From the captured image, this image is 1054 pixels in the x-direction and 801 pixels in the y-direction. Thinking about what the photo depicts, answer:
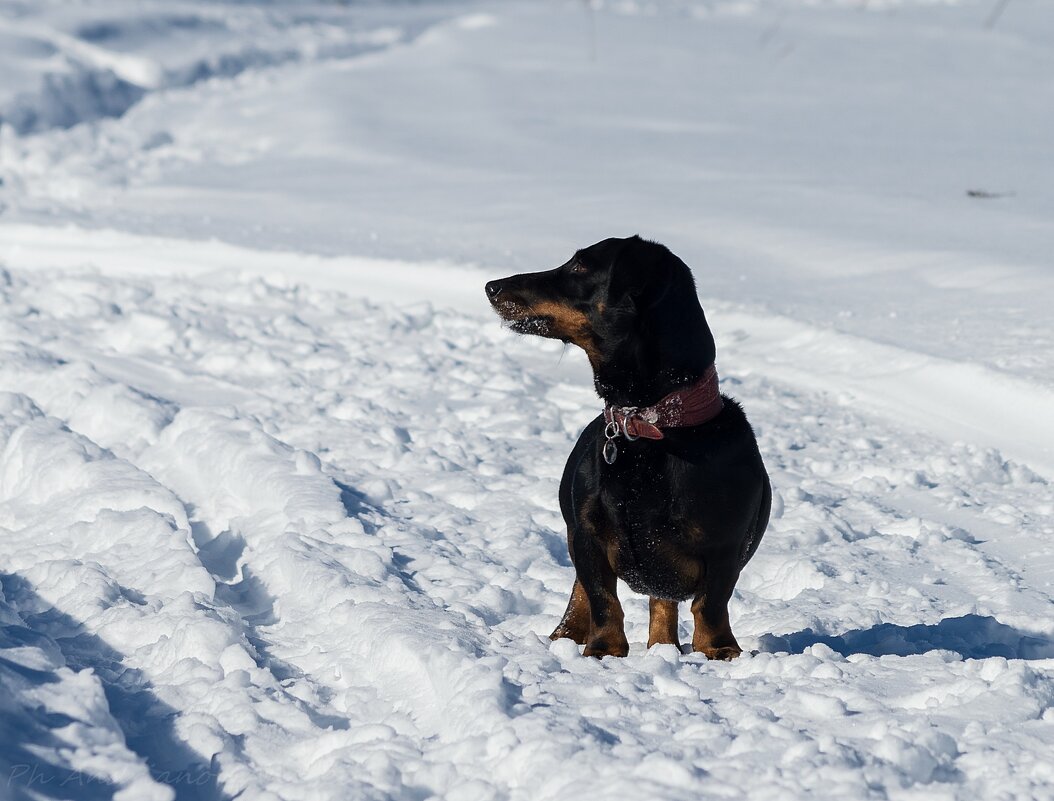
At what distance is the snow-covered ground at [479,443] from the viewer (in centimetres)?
231

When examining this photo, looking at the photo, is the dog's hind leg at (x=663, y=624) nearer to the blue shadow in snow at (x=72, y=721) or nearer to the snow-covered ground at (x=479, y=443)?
the snow-covered ground at (x=479, y=443)

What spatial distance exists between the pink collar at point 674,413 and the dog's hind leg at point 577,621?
41 centimetres

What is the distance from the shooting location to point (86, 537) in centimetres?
348

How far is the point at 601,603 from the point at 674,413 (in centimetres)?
47

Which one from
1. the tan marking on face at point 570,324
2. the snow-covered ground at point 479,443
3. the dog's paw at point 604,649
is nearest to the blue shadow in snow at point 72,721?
the snow-covered ground at point 479,443

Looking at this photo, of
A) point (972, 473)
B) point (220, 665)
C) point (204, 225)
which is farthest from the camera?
point (204, 225)

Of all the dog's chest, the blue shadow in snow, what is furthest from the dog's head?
the blue shadow in snow

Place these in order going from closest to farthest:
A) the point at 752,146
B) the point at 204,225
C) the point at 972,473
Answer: the point at 972,473, the point at 204,225, the point at 752,146

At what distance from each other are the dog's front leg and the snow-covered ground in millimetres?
122

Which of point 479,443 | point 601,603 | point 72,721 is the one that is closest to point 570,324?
point 601,603

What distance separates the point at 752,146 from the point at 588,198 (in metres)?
2.12

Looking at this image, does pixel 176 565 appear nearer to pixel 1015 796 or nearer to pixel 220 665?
pixel 220 665

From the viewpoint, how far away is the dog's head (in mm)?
2770

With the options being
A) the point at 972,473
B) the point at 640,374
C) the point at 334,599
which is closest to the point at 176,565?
the point at 334,599
